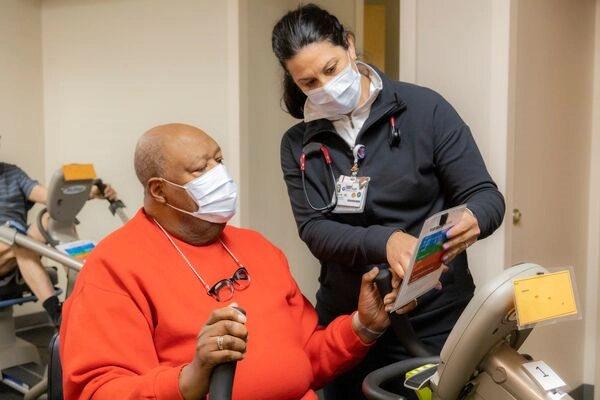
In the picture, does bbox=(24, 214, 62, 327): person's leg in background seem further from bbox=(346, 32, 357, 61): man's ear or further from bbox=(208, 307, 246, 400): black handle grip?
bbox=(208, 307, 246, 400): black handle grip

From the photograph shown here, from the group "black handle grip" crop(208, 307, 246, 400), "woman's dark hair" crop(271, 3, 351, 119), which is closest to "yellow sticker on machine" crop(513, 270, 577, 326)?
"black handle grip" crop(208, 307, 246, 400)

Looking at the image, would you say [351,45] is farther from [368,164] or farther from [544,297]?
[544,297]

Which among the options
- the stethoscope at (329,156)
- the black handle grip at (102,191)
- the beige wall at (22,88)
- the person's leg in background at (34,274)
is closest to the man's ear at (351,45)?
the stethoscope at (329,156)

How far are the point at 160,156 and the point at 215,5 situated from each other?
2253 millimetres

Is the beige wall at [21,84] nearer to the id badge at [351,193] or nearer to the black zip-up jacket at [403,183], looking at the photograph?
the black zip-up jacket at [403,183]

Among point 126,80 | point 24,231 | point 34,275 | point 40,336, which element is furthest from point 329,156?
point 40,336

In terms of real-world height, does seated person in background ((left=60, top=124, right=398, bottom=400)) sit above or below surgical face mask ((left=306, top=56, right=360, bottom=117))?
below

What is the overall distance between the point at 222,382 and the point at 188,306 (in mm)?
330

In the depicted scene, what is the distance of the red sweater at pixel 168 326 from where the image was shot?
1285mm

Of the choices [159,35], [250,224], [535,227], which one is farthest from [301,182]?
[159,35]

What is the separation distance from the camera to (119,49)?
4031mm

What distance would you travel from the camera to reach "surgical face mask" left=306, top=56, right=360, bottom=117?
5.16ft

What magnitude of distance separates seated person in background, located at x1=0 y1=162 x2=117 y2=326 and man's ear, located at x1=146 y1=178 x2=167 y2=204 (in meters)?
1.91

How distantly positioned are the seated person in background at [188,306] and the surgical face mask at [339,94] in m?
0.30
